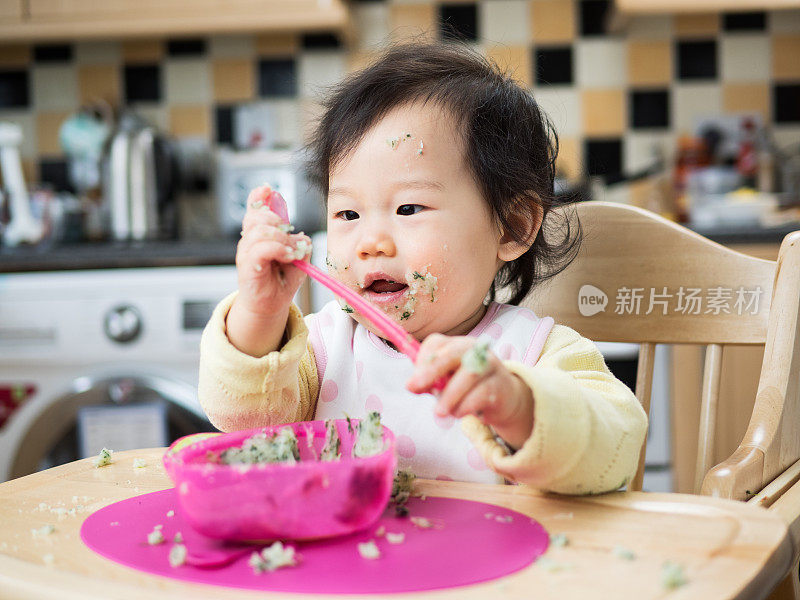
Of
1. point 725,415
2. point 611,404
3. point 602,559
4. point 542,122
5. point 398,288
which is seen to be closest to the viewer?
point 602,559

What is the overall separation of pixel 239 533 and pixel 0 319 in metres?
1.55

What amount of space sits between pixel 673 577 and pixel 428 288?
444 millimetres

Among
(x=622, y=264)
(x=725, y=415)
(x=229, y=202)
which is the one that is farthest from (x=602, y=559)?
(x=229, y=202)

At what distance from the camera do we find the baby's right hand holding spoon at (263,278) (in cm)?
72

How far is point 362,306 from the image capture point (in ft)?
2.24

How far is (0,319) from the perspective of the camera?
1904 mm

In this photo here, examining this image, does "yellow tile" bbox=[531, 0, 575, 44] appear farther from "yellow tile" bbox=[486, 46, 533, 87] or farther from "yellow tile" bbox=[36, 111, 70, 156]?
"yellow tile" bbox=[36, 111, 70, 156]

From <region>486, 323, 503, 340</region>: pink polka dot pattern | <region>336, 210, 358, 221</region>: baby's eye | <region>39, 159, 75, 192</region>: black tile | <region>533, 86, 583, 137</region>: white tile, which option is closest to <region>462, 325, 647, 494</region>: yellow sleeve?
<region>486, 323, 503, 340</region>: pink polka dot pattern

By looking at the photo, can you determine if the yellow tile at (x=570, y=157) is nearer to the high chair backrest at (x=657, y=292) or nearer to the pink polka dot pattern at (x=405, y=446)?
the high chair backrest at (x=657, y=292)

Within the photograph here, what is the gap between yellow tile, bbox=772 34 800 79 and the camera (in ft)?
8.02

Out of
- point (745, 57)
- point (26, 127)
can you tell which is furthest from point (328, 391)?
point (26, 127)

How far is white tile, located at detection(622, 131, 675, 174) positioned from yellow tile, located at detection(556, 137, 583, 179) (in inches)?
5.5

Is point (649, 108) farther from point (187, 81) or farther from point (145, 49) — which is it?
point (145, 49)

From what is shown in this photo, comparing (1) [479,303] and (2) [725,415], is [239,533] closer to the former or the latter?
(1) [479,303]
